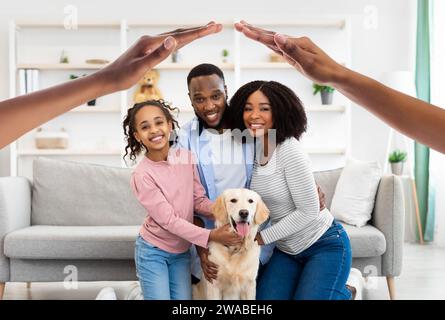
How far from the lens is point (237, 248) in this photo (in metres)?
0.68

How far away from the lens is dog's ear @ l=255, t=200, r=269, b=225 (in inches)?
26.6

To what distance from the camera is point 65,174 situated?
5.84ft

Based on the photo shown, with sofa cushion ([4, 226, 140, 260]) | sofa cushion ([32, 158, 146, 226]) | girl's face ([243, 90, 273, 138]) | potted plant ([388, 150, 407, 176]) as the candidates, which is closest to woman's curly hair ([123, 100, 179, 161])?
girl's face ([243, 90, 273, 138])

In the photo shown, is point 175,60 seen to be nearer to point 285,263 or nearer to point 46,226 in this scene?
point 46,226

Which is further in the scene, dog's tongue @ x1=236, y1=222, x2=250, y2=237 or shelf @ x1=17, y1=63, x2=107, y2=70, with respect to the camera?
shelf @ x1=17, y1=63, x2=107, y2=70

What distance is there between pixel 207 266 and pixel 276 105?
0.24m

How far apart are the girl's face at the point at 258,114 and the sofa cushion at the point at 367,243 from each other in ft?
2.96

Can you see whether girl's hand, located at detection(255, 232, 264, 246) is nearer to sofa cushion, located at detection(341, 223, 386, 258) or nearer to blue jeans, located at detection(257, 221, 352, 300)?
blue jeans, located at detection(257, 221, 352, 300)

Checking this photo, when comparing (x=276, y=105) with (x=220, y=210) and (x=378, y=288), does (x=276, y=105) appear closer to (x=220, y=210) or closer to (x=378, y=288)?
(x=220, y=210)

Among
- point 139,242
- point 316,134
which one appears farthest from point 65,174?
point 316,134

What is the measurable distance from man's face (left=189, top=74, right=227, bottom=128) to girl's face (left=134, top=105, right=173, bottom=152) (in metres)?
0.06

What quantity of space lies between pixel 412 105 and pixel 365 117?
103 inches
